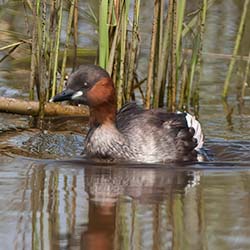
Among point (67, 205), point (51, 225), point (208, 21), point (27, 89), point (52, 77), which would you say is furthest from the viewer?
point (208, 21)

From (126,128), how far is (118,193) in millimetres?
1490

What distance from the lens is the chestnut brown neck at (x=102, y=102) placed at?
25.1ft

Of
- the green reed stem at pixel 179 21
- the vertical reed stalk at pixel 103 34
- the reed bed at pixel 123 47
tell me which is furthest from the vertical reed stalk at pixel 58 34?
the green reed stem at pixel 179 21

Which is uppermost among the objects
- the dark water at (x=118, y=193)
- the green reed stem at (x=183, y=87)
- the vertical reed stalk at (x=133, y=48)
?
the vertical reed stalk at (x=133, y=48)

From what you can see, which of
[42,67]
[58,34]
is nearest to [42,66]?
[42,67]

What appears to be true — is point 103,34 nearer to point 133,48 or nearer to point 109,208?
point 133,48

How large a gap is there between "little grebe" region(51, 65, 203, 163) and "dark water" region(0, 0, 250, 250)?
0.23 m

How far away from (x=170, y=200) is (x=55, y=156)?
1665 mm

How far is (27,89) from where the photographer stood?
9.79 meters

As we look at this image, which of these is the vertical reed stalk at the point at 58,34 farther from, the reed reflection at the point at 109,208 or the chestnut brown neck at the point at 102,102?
the reed reflection at the point at 109,208

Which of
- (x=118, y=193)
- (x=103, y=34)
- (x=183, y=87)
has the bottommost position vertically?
(x=118, y=193)

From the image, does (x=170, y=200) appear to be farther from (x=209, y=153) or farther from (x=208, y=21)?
(x=208, y=21)

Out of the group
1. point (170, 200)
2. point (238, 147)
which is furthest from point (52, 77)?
point (170, 200)

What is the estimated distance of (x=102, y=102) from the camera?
772 centimetres
